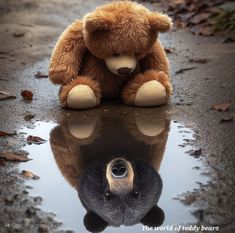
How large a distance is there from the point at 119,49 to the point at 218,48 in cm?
246

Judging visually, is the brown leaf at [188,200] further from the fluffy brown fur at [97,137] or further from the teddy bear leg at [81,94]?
the teddy bear leg at [81,94]

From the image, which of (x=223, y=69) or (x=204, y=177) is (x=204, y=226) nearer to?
(x=204, y=177)

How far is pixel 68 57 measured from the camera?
381 cm

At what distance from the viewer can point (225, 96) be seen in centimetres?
406

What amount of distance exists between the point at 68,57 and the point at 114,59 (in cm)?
36

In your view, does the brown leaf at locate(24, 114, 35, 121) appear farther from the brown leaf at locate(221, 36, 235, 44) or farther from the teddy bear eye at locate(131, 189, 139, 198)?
the brown leaf at locate(221, 36, 235, 44)

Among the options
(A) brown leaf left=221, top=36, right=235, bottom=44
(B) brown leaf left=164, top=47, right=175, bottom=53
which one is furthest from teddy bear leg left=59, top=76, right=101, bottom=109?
(A) brown leaf left=221, top=36, right=235, bottom=44

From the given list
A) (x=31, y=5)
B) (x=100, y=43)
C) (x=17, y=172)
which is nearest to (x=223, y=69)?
(x=100, y=43)

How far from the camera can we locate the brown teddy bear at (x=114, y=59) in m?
3.57

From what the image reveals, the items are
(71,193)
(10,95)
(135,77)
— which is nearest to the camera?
(71,193)

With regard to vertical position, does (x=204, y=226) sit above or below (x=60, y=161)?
above

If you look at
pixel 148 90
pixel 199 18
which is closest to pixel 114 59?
pixel 148 90

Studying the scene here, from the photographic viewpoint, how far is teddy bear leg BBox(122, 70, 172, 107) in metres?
3.75

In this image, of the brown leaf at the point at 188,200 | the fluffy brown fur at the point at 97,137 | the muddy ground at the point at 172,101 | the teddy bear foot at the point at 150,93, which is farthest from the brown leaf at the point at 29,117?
the brown leaf at the point at 188,200
